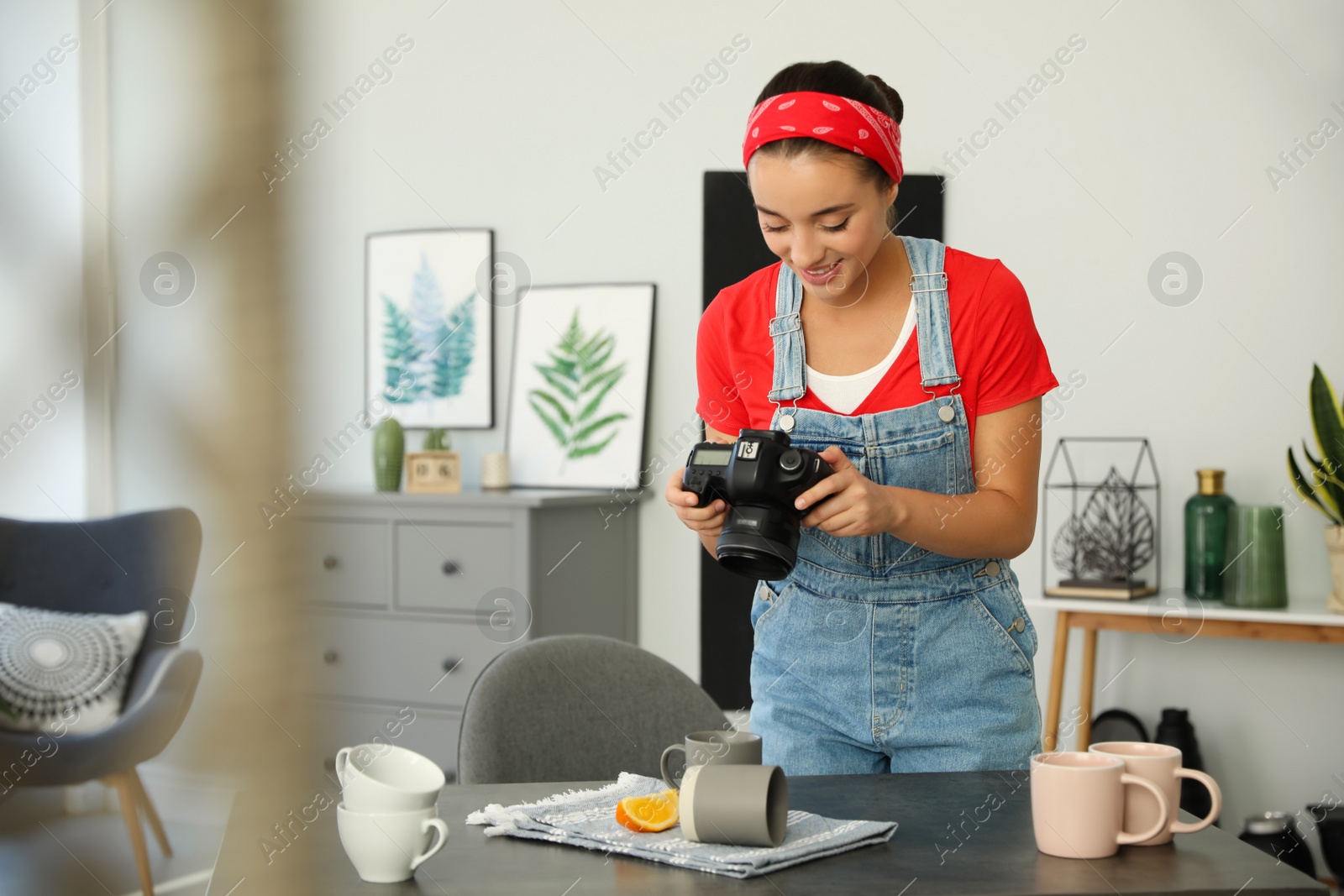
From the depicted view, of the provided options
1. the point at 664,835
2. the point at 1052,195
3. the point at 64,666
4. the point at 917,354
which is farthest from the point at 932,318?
the point at 1052,195

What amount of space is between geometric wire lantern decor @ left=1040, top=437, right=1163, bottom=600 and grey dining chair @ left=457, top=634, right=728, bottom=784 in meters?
1.69

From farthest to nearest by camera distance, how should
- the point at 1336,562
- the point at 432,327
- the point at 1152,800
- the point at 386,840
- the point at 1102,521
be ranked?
the point at 432,327 < the point at 1102,521 < the point at 1336,562 < the point at 1152,800 < the point at 386,840

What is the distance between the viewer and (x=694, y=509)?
4.92ft

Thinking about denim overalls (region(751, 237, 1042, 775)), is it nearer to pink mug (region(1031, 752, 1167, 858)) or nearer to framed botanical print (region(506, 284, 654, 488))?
pink mug (region(1031, 752, 1167, 858))

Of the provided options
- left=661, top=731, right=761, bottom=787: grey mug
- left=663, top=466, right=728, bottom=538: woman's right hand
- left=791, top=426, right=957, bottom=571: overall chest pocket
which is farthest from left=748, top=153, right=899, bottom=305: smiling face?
left=661, top=731, right=761, bottom=787: grey mug

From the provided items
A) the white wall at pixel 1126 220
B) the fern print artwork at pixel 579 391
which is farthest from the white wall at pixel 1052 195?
the fern print artwork at pixel 579 391

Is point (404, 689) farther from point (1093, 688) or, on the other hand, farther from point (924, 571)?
point (924, 571)

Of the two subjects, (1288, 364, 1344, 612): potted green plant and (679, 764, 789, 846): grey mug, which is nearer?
(679, 764, 789, 846): grey mug

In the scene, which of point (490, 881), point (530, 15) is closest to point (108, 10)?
point (490, 881)

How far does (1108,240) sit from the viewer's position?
346cm

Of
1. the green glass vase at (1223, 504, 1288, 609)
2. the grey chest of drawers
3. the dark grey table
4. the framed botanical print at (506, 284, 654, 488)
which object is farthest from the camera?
the framed botanical print at (506, 284, 654, 488)

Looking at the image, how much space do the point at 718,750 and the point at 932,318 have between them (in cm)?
66

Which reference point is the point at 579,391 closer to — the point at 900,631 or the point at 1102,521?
the point at 1102,521

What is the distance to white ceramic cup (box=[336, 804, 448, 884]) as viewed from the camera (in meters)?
1.08
